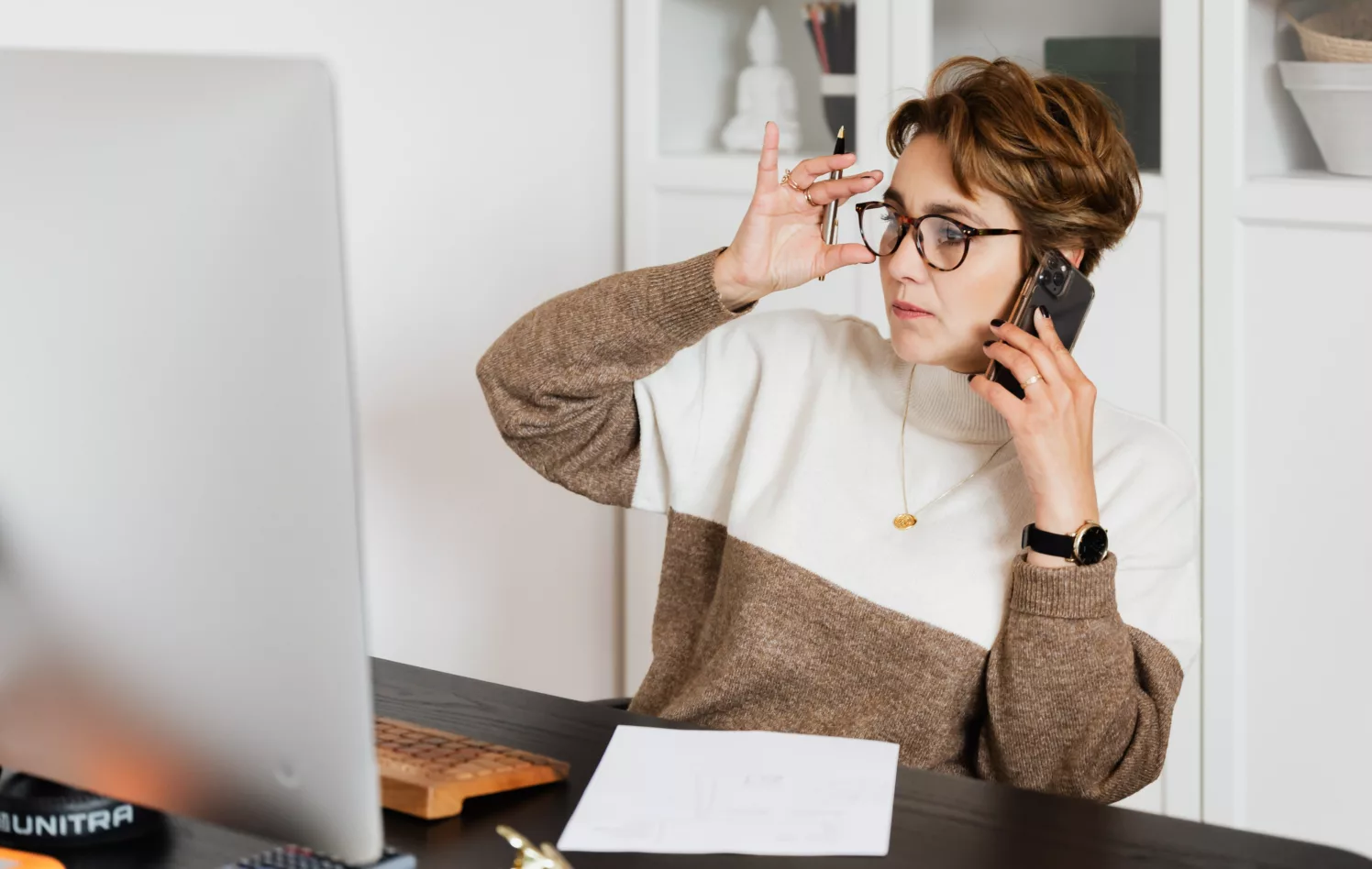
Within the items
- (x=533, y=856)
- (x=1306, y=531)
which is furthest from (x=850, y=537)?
(x=1306, y=531)

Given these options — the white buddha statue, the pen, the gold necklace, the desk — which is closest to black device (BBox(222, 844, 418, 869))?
the desk

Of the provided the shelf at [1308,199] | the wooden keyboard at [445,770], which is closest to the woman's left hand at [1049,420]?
the wooden keyboard at [445,770]

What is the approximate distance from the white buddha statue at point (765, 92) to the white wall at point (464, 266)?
1.03 ft

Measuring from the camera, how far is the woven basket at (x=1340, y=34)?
6.39 ft

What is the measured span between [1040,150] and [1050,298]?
0.15 m

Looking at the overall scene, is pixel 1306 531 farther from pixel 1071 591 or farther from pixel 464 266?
pixel 464 266

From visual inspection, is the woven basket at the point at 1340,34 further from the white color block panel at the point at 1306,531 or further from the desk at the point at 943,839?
the desk at the point at 943,839

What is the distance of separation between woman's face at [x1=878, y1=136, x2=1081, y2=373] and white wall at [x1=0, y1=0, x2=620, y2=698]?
105 centimetres

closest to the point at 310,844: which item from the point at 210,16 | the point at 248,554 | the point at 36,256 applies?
the point at 248,554

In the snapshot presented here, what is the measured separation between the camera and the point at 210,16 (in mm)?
2033

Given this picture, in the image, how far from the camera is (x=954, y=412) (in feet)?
5.12

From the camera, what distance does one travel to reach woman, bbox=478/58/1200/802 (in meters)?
1.38

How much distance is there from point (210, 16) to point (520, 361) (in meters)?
0.83

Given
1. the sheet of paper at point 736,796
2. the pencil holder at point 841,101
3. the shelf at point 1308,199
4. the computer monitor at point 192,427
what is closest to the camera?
the computer monitor at point 192,427
